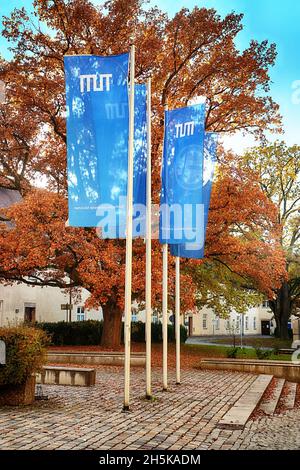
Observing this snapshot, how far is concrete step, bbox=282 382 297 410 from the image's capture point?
42.9ft

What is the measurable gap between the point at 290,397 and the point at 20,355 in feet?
25.5

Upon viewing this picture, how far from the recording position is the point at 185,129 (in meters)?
13.4

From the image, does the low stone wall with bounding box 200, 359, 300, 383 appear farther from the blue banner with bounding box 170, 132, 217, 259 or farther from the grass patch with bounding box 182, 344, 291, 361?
the blue banner with bounding box 170, 132, 217, 259

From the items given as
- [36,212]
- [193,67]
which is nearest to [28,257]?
[36,212]

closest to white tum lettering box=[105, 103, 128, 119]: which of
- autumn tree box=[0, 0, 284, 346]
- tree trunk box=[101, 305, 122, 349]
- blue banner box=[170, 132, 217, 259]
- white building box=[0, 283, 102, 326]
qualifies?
blue banner box=[170, 132, 217, 259]

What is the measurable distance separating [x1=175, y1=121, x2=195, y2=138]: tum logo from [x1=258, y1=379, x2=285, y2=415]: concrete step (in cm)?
660

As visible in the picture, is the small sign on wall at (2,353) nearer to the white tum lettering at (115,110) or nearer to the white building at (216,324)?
the white tum lettering at (115,110)

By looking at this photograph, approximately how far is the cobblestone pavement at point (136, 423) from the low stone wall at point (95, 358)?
22.4 ft

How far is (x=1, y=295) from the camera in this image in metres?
33.6

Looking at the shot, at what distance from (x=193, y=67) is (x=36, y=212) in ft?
30.9

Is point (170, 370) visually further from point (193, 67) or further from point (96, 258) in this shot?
point (193, 67)

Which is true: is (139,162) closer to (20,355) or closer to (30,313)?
(20,355)

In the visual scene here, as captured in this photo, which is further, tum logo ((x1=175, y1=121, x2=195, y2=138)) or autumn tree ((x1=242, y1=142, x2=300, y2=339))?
autumn tree ((x1=242, y1=142, x2=300, y2=339))

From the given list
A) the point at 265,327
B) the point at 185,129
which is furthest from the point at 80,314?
the point at 265,327
